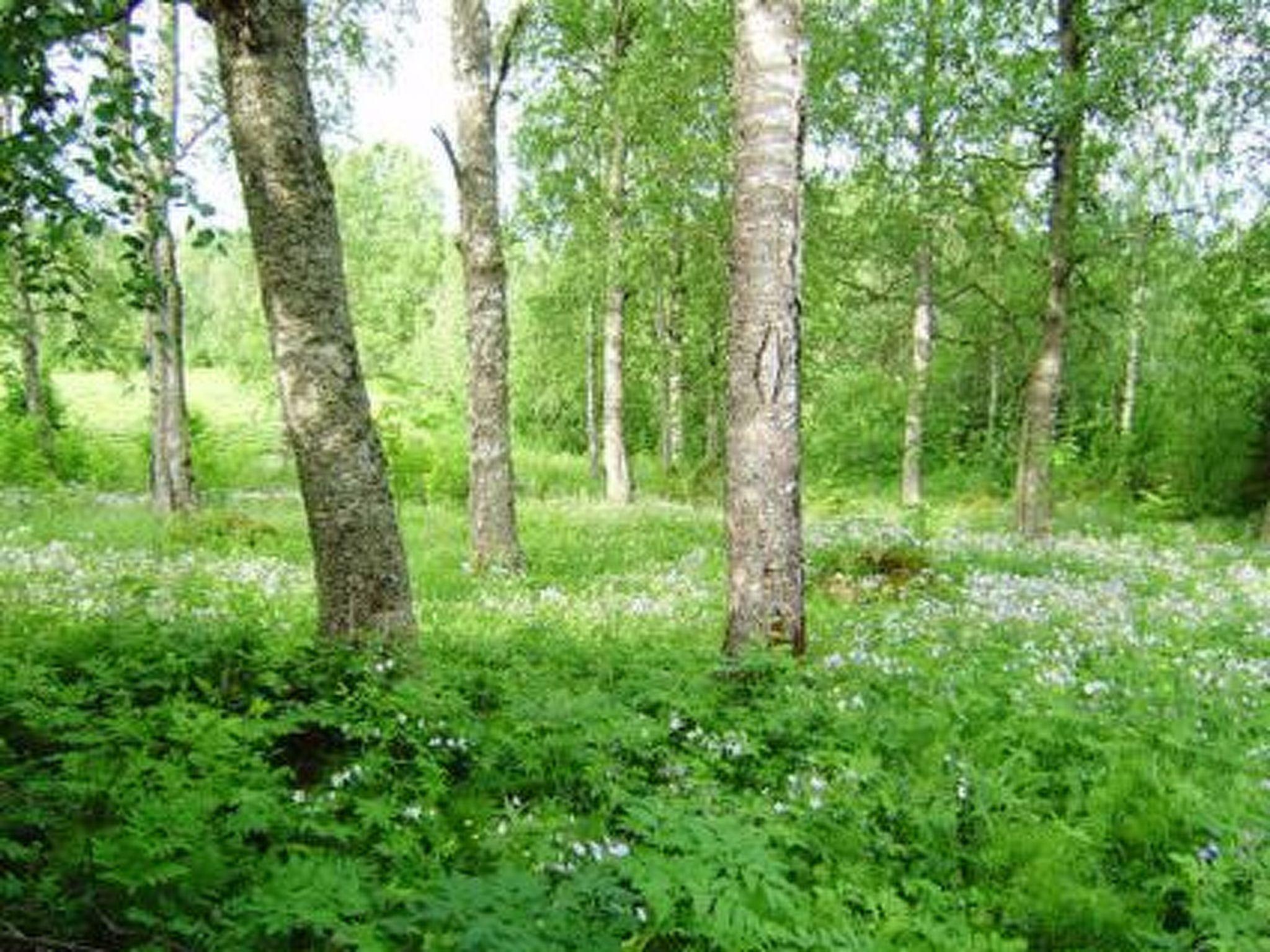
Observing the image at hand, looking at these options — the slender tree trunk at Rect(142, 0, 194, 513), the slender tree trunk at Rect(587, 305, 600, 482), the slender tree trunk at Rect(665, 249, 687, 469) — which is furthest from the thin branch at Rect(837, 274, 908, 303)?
the slender tree trunk at Rect(142, 0, 194, 513)

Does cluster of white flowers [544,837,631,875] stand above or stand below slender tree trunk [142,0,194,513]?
below

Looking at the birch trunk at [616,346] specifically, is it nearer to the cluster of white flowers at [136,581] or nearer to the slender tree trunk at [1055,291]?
the slender tree trunk at [1055,291]

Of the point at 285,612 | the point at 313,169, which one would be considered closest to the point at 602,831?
the point at 313,169

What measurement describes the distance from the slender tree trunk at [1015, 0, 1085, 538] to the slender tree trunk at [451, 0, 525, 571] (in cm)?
991

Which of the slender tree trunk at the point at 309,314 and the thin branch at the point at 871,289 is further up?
the thin branch at the point at 871,289

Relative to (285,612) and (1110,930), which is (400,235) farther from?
(1110,930)

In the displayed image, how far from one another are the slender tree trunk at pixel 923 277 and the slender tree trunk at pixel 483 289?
923 cm

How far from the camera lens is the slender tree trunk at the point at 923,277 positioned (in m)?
18.4

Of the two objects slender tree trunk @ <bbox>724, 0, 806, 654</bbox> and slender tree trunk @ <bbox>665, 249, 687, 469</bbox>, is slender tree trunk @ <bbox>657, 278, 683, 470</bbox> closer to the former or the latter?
slender tree trunk @ <bbox>665, 249, 687, 469</bbox>

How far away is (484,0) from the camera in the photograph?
1212 centimetres

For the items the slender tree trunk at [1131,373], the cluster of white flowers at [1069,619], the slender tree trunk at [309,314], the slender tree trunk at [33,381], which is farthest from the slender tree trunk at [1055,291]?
the slender tree trunk at [33,381]

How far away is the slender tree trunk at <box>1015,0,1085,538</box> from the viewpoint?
53.3 feet

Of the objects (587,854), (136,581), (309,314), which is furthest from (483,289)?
(587,854)

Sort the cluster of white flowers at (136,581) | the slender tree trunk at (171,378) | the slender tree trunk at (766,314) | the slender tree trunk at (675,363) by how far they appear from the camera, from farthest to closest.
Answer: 1. the slender tree trunk at (675,363)
2. the slender tree trunk at (171,378)
3. the cluster of white flowers at (136,581)
4. the slender tree trunk at (766,314)
